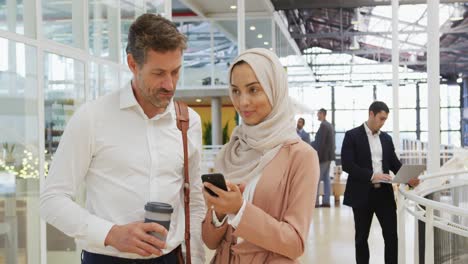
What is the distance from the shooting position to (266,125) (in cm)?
184

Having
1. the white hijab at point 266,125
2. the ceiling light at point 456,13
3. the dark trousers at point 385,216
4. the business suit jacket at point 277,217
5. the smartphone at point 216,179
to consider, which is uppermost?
the ceiling light at point 456,13

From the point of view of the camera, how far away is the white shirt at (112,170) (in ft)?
5.56

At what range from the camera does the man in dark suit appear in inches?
208

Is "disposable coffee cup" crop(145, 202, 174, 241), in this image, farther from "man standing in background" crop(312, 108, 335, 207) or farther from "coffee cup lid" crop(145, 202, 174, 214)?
"man standing in background" crop(312, 108, 335, 207)

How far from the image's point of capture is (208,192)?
5.53 ft

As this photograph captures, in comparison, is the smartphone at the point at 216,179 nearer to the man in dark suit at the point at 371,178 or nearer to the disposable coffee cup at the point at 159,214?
the disposable coffee cup at the point at 159,214

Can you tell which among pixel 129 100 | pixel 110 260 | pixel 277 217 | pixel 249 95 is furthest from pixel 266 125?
pixel 110 260

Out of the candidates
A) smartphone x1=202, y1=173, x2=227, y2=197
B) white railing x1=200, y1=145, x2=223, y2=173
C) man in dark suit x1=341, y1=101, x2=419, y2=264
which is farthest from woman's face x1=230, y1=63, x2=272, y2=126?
white railing x1=200, y1=145, x2=223, y2=173

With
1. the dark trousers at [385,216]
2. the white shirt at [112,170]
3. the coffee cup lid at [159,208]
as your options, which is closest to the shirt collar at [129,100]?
the white shirt at [112,170]

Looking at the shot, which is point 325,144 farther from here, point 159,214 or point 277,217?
point 159,214

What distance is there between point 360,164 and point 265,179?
3.76m

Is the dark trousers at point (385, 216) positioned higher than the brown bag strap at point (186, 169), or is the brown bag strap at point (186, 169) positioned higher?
the brown bag strap at point (186, 169)

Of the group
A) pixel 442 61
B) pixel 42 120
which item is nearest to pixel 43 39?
pixel 42 120

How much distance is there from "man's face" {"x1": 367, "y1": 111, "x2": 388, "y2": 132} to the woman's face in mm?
3685
